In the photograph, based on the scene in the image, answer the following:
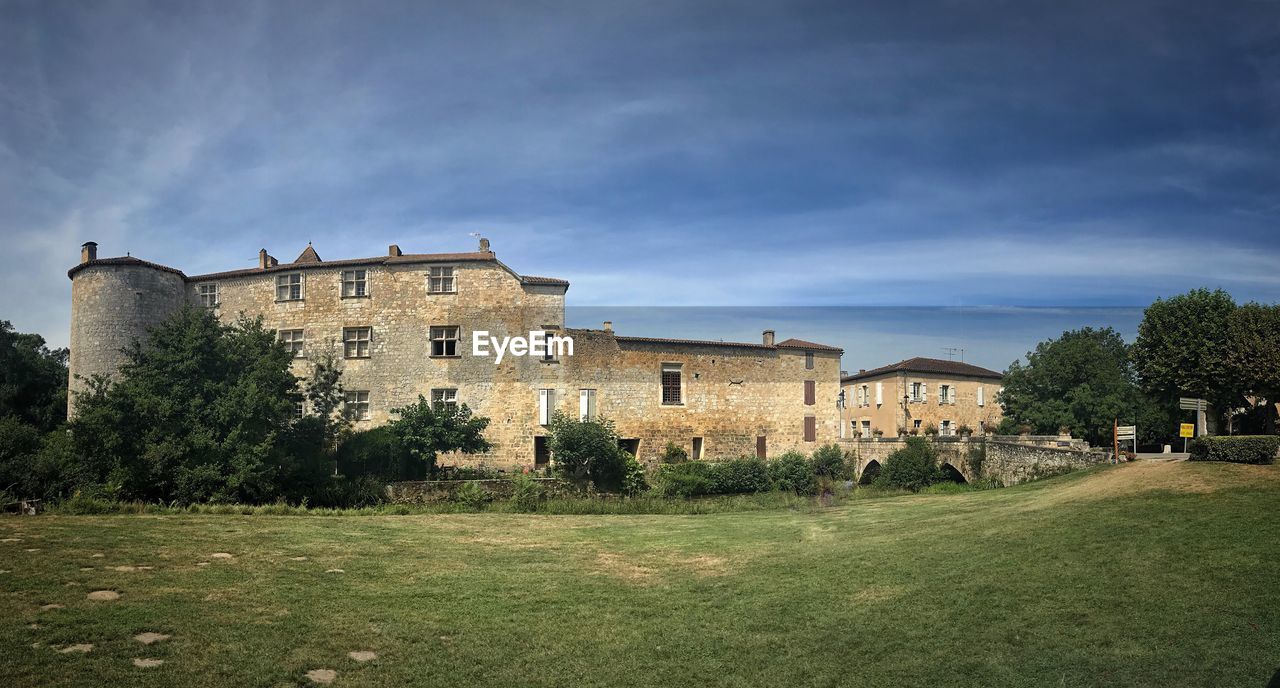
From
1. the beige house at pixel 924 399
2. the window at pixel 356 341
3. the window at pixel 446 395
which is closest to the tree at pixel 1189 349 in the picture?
the beige house at pixel 924 399

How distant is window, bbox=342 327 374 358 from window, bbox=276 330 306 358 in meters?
2.27

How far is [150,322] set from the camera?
118ft

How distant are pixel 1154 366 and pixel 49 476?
43.8m

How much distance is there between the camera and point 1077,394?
47.3 meters

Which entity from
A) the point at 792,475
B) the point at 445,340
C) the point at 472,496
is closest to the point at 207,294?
the point at 445,340

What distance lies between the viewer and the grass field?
29.6 ft

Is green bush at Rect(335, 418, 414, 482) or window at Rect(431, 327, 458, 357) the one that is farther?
window at Rect(431, 327, 458, 357)

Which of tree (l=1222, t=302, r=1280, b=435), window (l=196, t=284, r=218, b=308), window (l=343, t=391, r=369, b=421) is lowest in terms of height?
window (l=343, t=391, r=369, b=421)

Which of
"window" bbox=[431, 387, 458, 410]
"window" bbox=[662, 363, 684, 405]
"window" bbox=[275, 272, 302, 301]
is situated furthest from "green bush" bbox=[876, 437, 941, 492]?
"window" bbox=[275, 272, 302, 301]

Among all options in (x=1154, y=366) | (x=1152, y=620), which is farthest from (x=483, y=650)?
(x=1154, y=366)

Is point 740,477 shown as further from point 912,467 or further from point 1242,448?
point 1242,448

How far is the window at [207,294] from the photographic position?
3925 centimetres

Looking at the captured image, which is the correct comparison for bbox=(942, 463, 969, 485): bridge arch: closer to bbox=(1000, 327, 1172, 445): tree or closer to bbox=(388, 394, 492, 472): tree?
bbox=(1000, 327, 1172, 445): tree

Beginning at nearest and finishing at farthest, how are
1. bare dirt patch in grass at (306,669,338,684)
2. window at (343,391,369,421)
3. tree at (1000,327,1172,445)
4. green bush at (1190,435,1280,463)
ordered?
bare dirt patch in grass at (306,669,338,684) < green bush at (1190,435,1280,463) < window at (343,391,369,421) < tree at (1000,327,1172,445)
